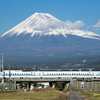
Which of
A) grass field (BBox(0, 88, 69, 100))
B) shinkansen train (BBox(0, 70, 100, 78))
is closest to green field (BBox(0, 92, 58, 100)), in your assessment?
grass field (BBox(0, 88, 69, 100))

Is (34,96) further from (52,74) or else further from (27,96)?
(52,74)

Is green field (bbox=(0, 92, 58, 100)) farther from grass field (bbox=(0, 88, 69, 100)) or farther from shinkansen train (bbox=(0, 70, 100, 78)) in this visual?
shinkansen train (bbox=(0, 70, 100, 78))

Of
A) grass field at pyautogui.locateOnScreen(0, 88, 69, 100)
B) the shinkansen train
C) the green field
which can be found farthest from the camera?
the shinkansen train

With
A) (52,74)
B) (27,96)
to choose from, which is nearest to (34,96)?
(27,96)

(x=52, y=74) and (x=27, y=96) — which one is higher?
(x=52, y=74)

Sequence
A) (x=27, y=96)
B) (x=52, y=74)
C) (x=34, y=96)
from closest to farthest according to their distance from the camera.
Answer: (x=34, y=96)
(x=27, y=96)
(x=52, y=74)

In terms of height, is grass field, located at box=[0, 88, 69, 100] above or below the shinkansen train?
below

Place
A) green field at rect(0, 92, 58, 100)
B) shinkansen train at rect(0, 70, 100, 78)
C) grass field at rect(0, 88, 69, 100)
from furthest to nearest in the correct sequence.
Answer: shinkansen train at rect(0, 70, 100, 78), green field at rect(0, 92, 58, 100), grass field at rect(0, 88, 69, 100)

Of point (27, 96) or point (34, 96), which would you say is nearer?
point (34, 96)

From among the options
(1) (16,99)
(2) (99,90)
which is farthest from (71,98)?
(2) (99,90)

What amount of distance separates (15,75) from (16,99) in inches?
1615

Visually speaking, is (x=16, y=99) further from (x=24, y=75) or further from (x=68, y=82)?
(x=24, y=75)

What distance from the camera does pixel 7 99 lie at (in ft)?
120

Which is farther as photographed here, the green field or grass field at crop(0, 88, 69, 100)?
the green field
